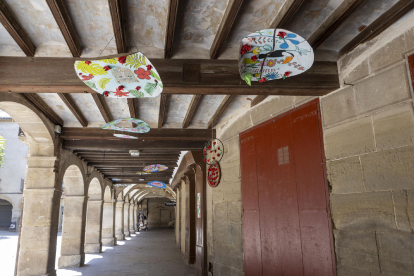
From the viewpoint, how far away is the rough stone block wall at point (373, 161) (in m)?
2.41

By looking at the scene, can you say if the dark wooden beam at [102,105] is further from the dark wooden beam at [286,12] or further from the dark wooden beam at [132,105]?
the dark wooden beam at [286,12]

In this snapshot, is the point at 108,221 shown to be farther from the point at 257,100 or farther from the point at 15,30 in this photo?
the point at 15,30

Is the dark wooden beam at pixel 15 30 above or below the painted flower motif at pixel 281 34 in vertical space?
above

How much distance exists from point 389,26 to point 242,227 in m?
3.26

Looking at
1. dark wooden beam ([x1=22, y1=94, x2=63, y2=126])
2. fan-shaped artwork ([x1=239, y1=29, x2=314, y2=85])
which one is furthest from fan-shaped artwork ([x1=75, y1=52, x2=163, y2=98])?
dark wooden beam ([x1=22, y1=94, x2=63, y2=126])

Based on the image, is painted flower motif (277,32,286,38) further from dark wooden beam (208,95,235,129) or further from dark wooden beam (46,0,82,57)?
dark wooden beam (208,95,235,129)

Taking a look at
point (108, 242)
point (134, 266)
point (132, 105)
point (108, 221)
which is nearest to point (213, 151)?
point (132, 105)

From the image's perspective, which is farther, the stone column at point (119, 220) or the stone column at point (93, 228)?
the stone column at point (119, 220)

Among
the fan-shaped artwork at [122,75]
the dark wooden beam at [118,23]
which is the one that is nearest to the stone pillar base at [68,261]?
the fan-shaped artwork at [122,75]

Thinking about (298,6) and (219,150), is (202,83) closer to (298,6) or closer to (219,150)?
(298,6)

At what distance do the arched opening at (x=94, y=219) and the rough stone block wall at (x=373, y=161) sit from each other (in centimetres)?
904

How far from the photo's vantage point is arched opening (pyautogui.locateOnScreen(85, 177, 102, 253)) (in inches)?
417

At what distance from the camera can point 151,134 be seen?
230 inches

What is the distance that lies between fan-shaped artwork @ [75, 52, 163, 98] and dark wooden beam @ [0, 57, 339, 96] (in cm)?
48
